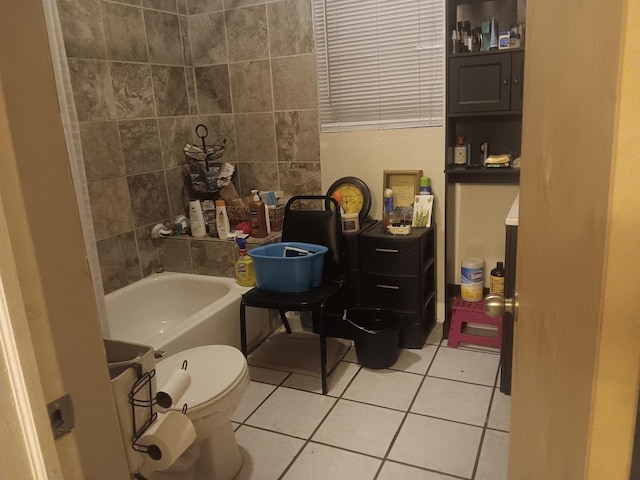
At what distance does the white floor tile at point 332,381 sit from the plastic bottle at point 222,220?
0.97 metres

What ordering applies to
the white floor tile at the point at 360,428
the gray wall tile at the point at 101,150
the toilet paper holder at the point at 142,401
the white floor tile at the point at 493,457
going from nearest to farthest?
1. the toilet paper holder at the point at 142,401
2. the white floor tile at the point at 493,457
3. the white floor tile at the point at 360,428
4. the gray wall tile at the point at 101,150

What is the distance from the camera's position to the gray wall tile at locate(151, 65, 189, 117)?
10.1 feet

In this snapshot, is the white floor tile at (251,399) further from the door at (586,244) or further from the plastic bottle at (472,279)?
the door at (586,244)

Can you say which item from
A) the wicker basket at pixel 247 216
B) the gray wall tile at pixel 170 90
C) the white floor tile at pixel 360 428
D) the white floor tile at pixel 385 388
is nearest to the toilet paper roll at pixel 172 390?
the white floor tile at pixel 360 428

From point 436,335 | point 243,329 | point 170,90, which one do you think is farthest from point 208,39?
point 436,335

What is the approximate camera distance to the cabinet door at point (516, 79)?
7.80ft

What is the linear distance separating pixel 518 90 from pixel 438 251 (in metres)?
1.03

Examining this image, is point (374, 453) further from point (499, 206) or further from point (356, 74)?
point (356, 74)

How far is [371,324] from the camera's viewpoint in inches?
106

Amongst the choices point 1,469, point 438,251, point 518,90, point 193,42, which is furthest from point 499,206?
point 1,469

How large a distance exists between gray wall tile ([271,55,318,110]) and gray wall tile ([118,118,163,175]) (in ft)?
2.61

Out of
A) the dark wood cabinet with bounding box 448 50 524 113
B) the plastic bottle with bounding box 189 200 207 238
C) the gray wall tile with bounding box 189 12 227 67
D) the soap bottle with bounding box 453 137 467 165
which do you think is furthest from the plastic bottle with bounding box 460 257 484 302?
the gray wall tile with bounding box 189 12 227 67

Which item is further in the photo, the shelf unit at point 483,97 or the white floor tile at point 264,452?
the shelf unit at point 483,97

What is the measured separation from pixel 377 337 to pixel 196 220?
1.36 meters
